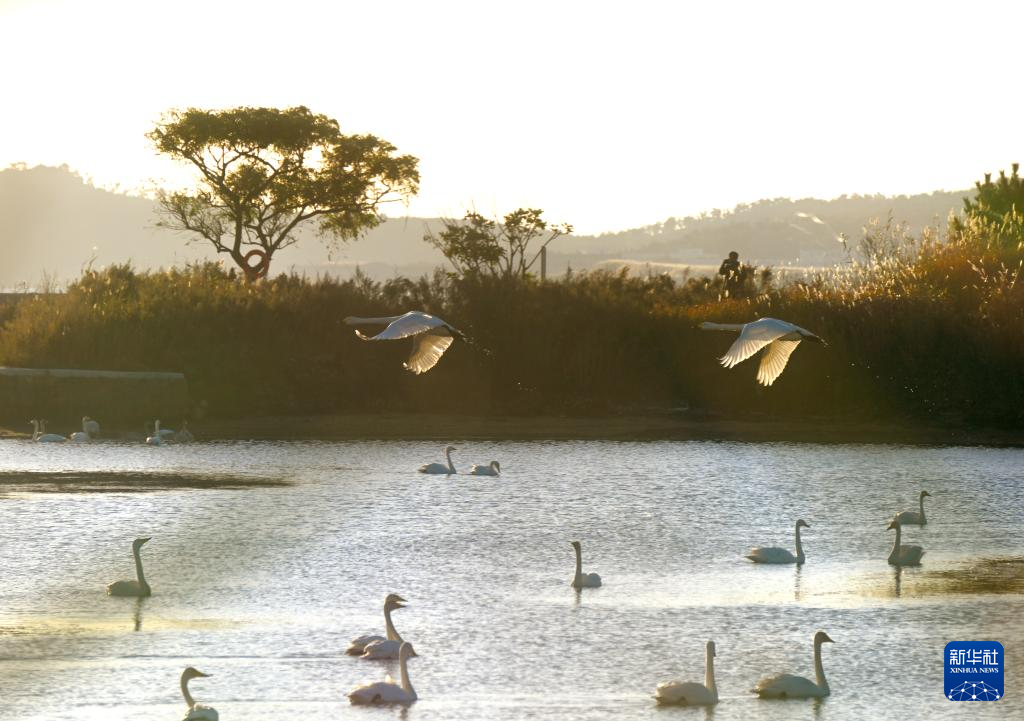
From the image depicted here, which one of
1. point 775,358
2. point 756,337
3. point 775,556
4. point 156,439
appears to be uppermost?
point 756,337

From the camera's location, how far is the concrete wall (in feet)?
115

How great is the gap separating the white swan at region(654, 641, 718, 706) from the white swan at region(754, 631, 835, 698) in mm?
461

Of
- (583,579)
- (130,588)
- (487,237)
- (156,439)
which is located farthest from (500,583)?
(487,237)

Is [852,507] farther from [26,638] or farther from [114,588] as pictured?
[26,638]

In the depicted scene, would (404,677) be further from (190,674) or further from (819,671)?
(819,671)

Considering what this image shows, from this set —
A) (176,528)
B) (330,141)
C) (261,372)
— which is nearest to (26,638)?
(176,528)

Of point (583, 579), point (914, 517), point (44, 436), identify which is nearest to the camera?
point (583, 579)

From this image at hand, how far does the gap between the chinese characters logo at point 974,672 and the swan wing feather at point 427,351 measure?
13.9 metres

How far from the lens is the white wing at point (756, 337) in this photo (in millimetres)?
23766

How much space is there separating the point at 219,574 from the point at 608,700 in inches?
248

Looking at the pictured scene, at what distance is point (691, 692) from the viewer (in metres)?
12.1

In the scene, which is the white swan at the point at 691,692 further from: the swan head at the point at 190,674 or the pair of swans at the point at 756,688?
the swan head at the point at 190,674

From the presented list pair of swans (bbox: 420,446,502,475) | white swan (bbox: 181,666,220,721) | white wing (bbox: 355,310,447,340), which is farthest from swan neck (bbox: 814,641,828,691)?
pair of swans (bbox: 420,446,502,475)

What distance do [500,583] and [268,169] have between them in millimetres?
48280
